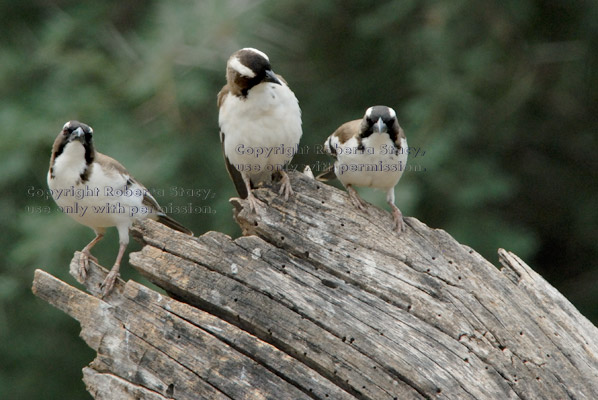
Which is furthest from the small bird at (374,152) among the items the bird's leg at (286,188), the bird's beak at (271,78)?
the bird's beak at (271,78)

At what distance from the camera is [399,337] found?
213 inches

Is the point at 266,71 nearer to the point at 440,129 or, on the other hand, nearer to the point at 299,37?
the point at 440,129

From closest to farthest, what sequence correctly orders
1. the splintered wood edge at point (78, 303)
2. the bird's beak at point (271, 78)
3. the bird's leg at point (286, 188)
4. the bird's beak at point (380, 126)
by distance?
the splintered wood edge at point (78, 303)
the bird's leg at point (286, 188)
the bird's beak at point (271, 78)
the bird's beak at point (380, 126)

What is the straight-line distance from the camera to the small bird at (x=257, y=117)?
6.42 meters

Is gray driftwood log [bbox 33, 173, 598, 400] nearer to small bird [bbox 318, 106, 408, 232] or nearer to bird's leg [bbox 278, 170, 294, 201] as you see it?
bird's leg [bbox 278, 170, 294, 201]

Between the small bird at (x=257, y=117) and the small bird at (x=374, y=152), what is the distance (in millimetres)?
406

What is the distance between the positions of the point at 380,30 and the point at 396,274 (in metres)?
5.42

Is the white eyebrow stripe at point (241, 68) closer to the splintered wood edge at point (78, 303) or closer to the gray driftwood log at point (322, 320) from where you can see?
the gray driftwood log at point (322, 320)

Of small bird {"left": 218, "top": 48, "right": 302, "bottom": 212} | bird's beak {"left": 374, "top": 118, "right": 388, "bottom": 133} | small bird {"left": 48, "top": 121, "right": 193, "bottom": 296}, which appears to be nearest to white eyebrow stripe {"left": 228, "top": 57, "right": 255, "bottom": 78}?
small bird {"left": 218, "top": 48, "right": 302, "bottom": 212}

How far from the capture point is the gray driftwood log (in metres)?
5.30

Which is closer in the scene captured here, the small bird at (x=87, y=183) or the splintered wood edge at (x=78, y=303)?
the splintered wood edge at (x=78, y=303)

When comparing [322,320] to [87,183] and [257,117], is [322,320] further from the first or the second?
[87,183]

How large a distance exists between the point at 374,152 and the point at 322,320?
1646 millimetres

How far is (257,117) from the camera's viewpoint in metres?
6.55
